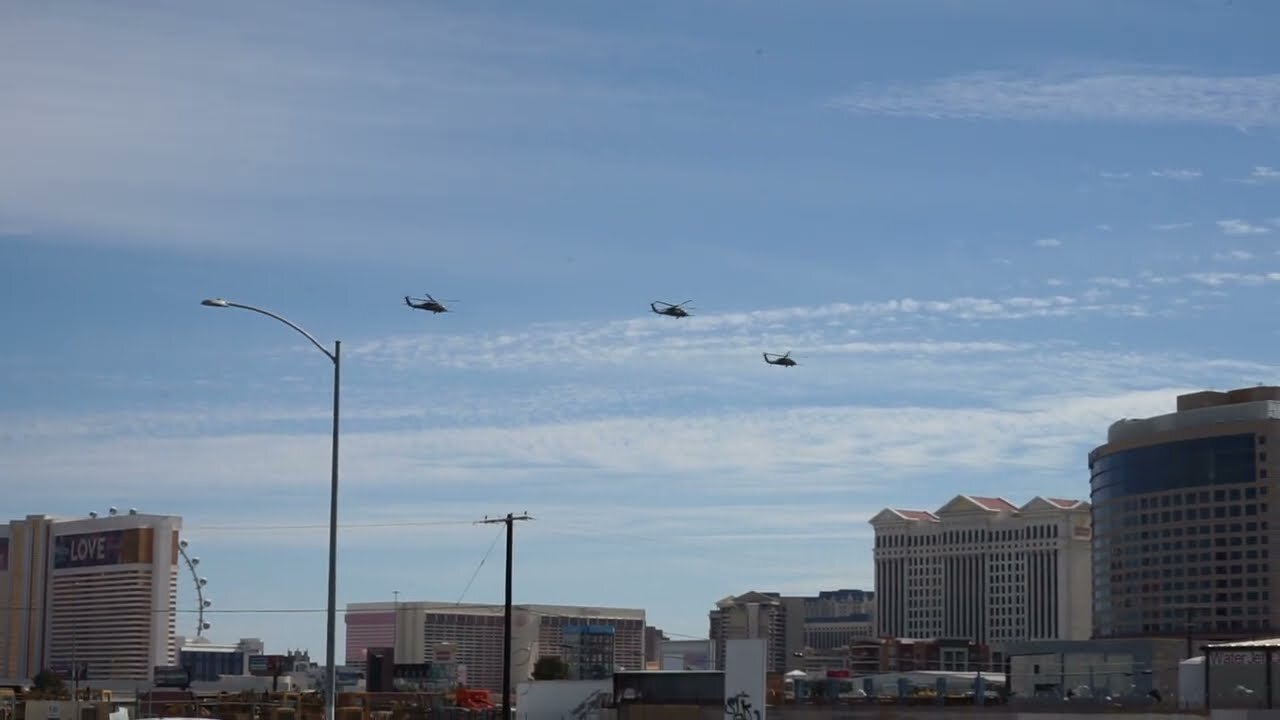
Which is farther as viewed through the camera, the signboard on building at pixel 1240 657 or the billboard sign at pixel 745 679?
the billboard sign at pixel 745 679

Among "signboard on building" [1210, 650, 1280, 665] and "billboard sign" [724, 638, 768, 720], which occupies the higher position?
"signboard on building" [1210, 650, 1280, 665]

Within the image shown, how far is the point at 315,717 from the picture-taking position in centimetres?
10169

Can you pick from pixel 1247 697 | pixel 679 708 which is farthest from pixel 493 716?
pixel 1247 697

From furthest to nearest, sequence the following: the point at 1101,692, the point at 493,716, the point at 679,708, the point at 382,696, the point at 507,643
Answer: the point at 382,696 < the point at 493,716 < the point at 1101,692 < the point at 679,708 < the point at 507,643

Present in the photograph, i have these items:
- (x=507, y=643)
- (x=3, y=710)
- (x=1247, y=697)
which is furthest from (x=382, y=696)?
(x=1247, y=697)

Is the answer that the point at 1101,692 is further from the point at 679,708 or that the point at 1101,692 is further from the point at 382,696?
the point at 382,696

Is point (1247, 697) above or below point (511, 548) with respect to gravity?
below

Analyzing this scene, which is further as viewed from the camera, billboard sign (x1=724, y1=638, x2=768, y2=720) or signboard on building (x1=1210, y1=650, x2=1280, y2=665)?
billboard sign (x1=724, y1=638, x2=768, y2=720)

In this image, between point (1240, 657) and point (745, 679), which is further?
point (745, 679)

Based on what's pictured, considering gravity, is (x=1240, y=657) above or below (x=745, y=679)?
above

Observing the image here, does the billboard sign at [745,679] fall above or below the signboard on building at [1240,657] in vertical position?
below

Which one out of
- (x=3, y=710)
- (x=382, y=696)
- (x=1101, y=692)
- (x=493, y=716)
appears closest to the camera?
(x=1101, y=692)

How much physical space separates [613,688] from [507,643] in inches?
1067

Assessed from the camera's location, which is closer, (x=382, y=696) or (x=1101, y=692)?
(x=1101, y=692)
